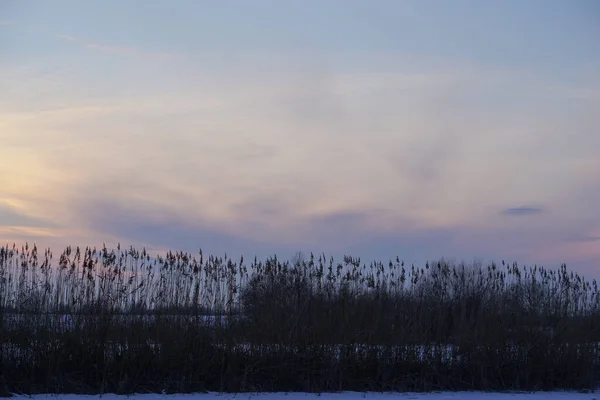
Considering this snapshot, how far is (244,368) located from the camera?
12.0m

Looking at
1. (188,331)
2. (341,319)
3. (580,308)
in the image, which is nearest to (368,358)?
(341,319)

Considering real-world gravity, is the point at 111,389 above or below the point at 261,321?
below

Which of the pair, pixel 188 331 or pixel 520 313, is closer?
pixel 188 331

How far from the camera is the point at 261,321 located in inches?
498

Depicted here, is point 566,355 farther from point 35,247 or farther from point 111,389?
point 35,247

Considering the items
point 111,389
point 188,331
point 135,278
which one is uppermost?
point 135,278

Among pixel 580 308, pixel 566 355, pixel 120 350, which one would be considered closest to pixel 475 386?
pixel 566 355

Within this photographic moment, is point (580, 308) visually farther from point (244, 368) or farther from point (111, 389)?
point (111, 389)

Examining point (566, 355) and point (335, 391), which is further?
point (566, 355)

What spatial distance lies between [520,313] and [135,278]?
8.36 meters

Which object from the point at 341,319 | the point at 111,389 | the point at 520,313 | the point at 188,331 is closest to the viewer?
the point at 111,389

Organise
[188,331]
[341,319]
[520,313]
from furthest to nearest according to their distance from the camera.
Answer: [520,313], [341,319], [188,331]

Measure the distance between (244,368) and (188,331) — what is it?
127cm

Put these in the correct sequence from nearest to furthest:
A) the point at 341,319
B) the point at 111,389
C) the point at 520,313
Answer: the point at 111,389 → the point at 341,319 → the point at 520,313
